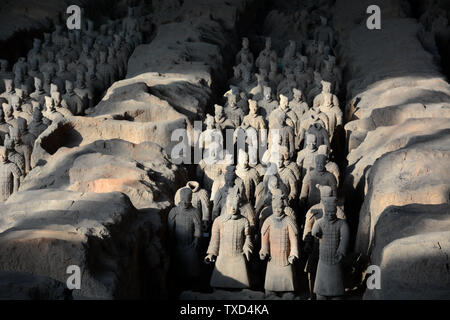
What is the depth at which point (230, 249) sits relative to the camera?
7.54 m

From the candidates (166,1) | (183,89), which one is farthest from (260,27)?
(183,89)

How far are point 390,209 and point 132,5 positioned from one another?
45.8 feet

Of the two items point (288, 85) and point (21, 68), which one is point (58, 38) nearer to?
point (21, 68)

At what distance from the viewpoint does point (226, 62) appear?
15.7 metres

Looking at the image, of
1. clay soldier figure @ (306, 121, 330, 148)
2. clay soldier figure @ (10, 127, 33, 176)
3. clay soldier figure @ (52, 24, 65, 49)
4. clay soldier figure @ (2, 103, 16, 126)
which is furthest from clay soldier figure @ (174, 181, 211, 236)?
clay soldier figure @ (52, 24, 65, 49)

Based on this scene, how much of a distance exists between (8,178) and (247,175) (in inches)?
122

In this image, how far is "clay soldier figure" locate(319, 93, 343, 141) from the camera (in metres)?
11.7

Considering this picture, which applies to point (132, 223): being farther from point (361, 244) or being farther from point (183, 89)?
point (183, 89)

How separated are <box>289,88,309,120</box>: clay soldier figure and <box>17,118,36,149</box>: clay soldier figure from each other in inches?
154

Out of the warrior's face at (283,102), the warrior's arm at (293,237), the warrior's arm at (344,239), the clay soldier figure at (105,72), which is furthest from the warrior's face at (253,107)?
the warrior's arm at (344,239)

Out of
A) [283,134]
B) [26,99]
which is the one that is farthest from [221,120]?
[26,99]

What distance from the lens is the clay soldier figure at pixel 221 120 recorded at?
37.0ft

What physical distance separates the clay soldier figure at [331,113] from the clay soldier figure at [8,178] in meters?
4.57

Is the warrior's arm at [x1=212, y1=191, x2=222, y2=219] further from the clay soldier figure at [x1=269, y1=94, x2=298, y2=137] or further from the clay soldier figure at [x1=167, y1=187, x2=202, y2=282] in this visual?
the clay soldier figure at [x1=269, y1=94, x2=298, y2=137]
